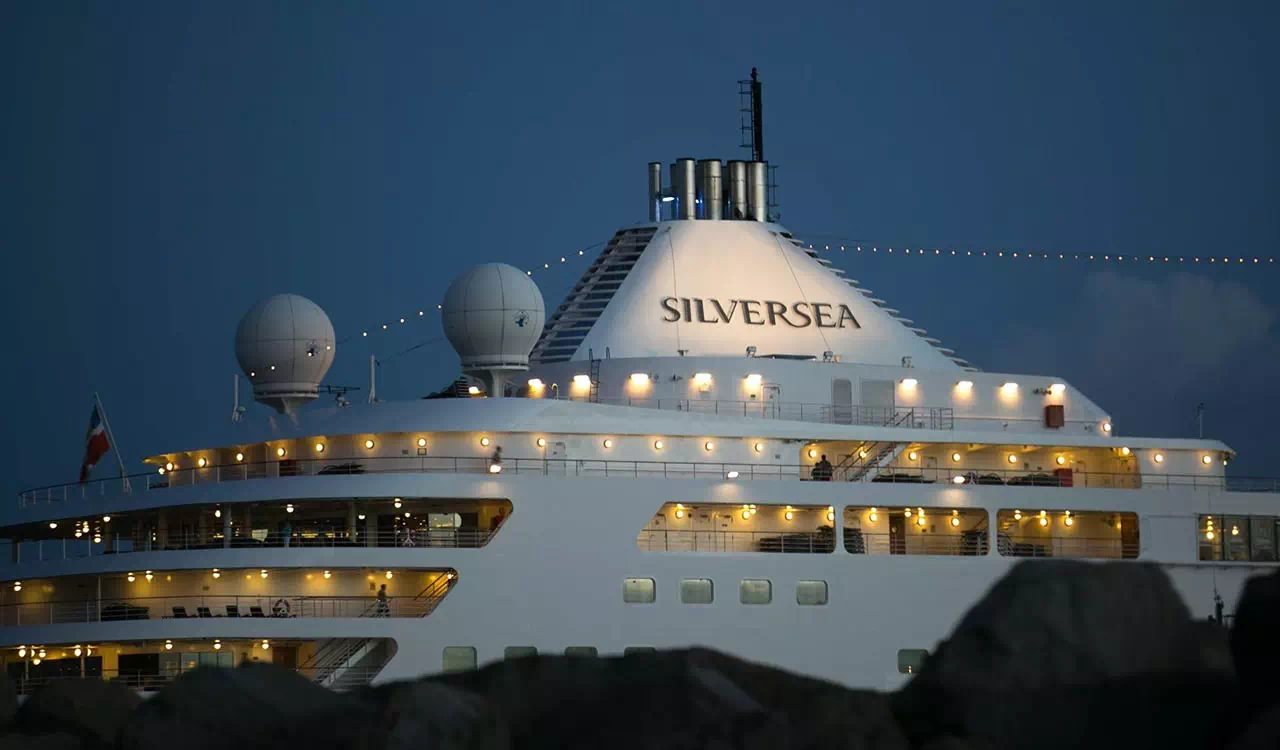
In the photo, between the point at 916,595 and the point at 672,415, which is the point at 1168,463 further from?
the point at 672,415

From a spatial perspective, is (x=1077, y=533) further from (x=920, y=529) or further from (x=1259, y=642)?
(x=1259, y=642)

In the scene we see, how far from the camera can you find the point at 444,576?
1407 inches

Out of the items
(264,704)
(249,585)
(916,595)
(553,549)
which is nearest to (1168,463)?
(916,595)

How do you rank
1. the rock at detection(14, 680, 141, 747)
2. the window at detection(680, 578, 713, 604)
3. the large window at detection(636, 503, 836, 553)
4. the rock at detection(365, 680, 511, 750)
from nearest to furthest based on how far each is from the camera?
the rock at detection(365, 680, 511, 750) → the rock at detection(14, 680, 141, 747) → the window at detection(680, 578, 713, 604) → the large window at detection(636, 503, 836, 553)

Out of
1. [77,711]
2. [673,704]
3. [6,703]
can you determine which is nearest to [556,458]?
[6,703]

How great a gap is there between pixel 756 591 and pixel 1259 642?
25937mm

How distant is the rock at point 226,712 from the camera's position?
12688mm

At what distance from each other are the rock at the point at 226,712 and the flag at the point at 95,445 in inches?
1162

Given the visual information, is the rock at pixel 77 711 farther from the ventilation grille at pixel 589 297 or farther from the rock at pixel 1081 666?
the ventilation grille at pixel 589 297

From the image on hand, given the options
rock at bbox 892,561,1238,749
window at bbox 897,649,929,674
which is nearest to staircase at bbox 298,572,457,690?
window at bbox 897,649,929,674

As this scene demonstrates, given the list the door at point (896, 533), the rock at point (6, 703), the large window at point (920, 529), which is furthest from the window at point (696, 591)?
the rock at point (6, 703)

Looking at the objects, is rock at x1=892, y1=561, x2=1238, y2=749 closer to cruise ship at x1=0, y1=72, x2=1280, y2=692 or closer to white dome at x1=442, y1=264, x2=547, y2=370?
cruise ship at x1=0, y1=72, x2=1280, y2=692

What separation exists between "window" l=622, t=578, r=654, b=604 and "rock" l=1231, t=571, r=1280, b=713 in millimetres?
24988

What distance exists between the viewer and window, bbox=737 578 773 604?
37.1m
